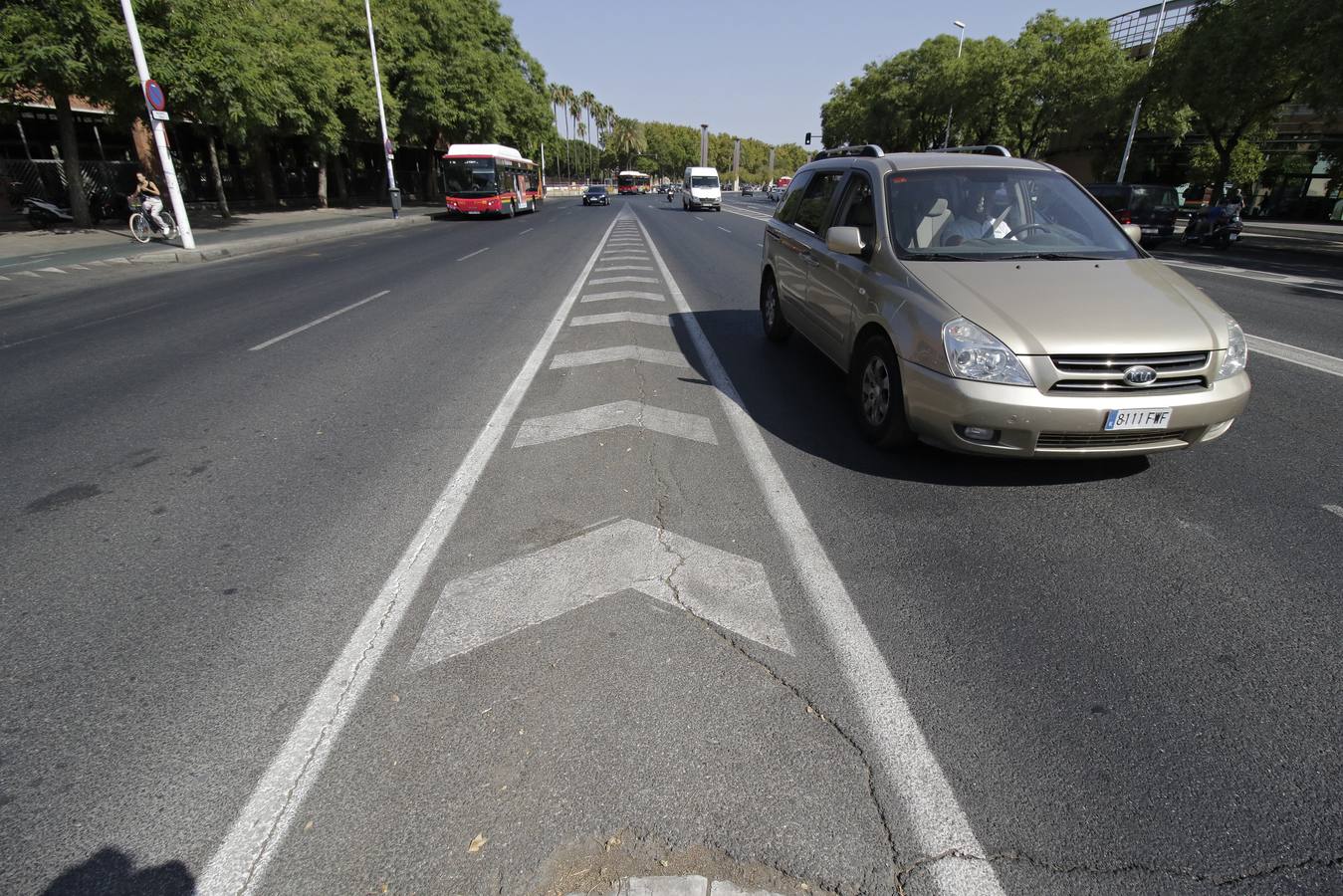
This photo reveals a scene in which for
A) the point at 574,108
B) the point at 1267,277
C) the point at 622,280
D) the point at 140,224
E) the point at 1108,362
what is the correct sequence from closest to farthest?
the point at 1108,362 → the point at 622,280 → the point at 1267,277 → the point at 140,224 → the point at 574,108

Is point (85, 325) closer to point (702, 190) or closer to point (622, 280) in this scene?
point (622, 280)

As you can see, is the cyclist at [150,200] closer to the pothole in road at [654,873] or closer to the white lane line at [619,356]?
the white lane line at [619,356]

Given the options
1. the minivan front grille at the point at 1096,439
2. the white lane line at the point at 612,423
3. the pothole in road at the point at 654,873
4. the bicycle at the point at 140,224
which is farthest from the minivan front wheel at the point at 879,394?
the bicycle at the point at 140,224

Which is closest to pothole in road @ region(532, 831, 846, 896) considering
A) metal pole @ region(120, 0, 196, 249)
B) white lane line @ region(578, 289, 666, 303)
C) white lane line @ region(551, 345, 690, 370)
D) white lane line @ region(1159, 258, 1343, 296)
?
white lane line @ region(551, 345, 690, 370)

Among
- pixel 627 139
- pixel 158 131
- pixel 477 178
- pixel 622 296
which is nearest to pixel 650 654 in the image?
pixel 622 296

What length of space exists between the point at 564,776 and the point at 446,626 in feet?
3.26

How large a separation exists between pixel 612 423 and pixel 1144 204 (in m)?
21.0

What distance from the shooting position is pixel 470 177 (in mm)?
32156

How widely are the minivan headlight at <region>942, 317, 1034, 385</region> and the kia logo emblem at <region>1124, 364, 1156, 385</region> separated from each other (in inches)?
19.3

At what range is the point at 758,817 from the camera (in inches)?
82.0

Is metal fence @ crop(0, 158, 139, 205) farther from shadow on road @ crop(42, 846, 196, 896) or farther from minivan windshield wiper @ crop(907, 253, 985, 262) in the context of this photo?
shadow on road @ crop(42, 846, 196, 896)

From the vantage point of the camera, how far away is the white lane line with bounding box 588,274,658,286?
12.6 m

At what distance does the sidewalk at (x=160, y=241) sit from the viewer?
1578 cm

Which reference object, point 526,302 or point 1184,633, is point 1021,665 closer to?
point 1184,633
